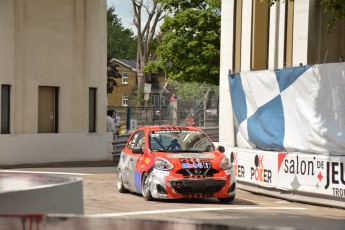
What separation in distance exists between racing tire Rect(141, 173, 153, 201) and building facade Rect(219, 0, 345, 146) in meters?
5.73

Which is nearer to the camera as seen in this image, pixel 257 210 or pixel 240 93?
pixel 257 210

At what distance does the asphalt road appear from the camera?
12.6m

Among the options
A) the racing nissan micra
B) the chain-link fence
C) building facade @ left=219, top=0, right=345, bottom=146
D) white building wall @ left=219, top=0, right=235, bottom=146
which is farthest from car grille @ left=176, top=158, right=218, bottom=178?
the chain-link fence

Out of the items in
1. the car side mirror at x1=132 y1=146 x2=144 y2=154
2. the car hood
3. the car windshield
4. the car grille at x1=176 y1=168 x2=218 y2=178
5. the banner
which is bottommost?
the car grille at x1=176 y1=168 x2=218 y2=178

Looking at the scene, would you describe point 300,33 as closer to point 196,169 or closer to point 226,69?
point 226,69


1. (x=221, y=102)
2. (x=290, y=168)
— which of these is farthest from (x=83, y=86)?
(x=290, y=168)

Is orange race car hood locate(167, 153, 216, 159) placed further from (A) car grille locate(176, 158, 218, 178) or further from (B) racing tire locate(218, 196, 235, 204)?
(B) racing tire locate(218, 196, 235, 204)

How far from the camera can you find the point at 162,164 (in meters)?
15.1

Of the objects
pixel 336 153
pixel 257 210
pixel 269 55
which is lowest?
pixel 257 210

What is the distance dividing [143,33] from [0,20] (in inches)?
1499

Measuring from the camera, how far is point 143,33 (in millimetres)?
62750

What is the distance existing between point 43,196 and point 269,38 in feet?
53.2

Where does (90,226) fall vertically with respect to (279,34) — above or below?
below

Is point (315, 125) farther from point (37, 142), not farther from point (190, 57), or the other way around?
point (190, 57)
